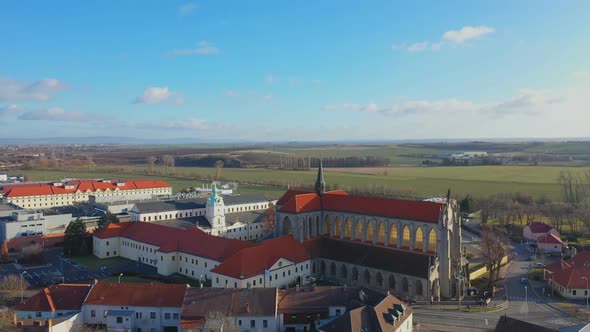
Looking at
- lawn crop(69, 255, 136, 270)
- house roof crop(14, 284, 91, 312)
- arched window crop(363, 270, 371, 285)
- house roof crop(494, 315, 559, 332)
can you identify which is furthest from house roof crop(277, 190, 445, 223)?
house roof crop(14, 284, 91, 312)

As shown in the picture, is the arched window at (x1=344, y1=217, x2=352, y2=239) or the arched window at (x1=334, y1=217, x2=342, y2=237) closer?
the arched window at (x1=344, y1=217, x2=352, y2=239)

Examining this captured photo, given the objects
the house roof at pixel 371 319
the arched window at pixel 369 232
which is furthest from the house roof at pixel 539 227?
the house roof at pixel 371 319

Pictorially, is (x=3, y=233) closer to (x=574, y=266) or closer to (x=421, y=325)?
(x=421, y=325)

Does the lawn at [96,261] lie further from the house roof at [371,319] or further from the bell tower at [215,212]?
the house roof at [371,319]

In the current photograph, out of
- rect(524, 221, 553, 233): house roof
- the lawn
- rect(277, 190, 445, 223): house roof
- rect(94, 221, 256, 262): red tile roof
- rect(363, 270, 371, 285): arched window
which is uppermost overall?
rect(277, 190, 445, 223): house roof

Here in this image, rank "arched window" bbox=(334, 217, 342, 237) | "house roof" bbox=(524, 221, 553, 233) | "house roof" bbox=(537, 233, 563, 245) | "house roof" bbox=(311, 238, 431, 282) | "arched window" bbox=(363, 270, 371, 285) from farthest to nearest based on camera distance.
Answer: "house roof" bbox=(524, 221, 553, 233) → "house roof" bbox=(537, 233, 563, 245) → "arched window" bbox=(334, 217, 342, 237) → "arched window" bbox=(363, 270, 371, 285) → "house roof" bbox=(311, 238, 431, 282)

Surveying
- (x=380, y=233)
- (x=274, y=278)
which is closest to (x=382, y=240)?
(x=380, y=233)

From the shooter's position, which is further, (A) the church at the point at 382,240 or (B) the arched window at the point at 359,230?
(B) the arched window at the point at 359,230

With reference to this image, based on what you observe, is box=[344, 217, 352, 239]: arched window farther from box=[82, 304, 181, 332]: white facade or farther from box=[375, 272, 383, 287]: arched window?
box=[82, 304, 181, 332]: white facade
